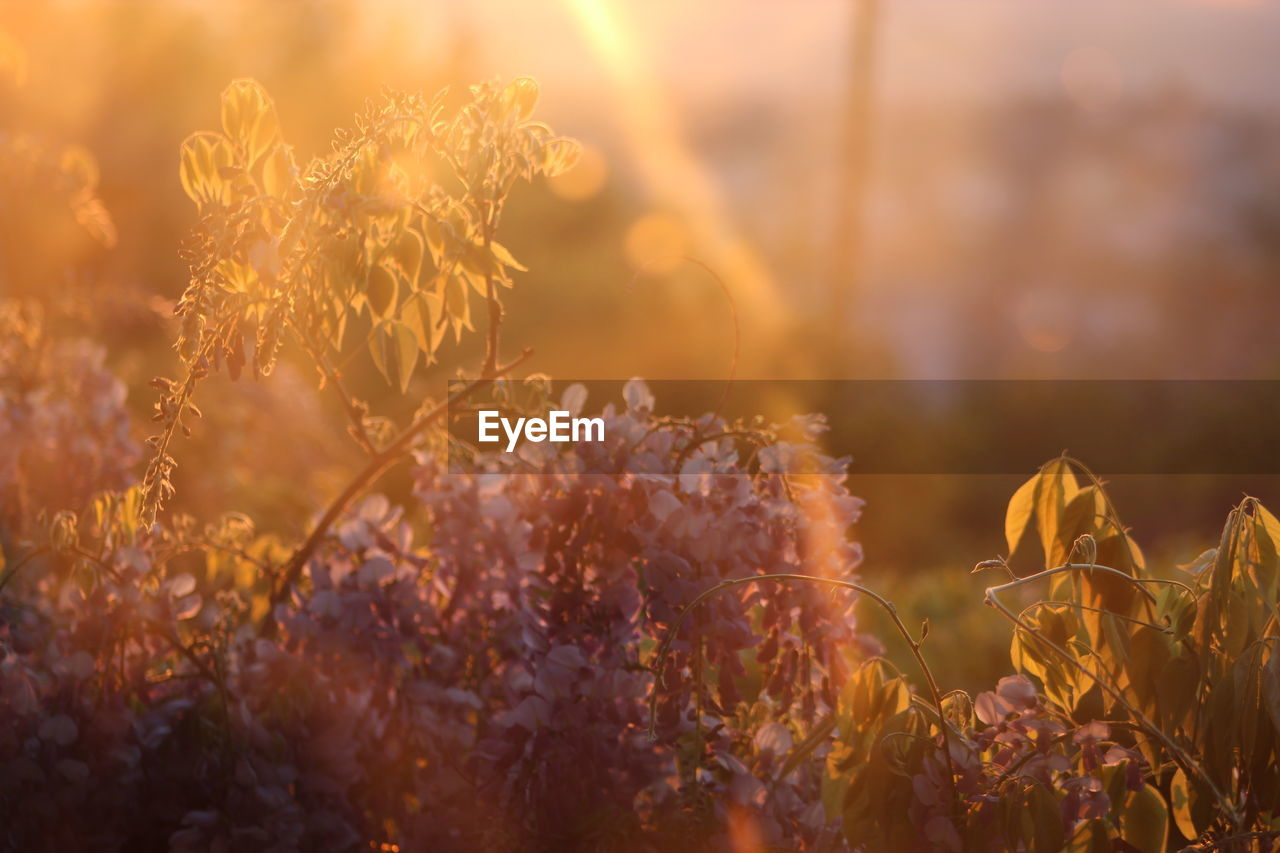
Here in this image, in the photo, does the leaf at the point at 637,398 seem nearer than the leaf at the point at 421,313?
No

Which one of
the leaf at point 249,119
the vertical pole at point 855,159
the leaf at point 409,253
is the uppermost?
the vertical pole at point 855,159

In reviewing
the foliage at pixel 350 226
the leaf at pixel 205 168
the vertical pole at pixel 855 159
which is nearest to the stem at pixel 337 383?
the foliage at pixel 350 226

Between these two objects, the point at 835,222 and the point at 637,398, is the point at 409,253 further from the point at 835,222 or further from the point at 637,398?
the point at 835,222

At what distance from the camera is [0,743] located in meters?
2.13

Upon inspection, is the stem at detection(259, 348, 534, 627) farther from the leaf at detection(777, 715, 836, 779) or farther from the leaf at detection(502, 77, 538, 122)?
the leaf at detection(777, 715, 836, 779)

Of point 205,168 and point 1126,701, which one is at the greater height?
point 205,168

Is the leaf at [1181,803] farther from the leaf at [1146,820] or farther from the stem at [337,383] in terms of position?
the stem at [337,383]

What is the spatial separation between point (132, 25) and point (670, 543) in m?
19.7

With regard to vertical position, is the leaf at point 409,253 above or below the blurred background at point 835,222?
below

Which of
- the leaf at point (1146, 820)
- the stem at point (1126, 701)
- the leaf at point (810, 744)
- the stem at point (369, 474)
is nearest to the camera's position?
the stem at point (1126, 701)

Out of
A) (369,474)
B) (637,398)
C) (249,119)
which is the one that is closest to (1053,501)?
(637,398)

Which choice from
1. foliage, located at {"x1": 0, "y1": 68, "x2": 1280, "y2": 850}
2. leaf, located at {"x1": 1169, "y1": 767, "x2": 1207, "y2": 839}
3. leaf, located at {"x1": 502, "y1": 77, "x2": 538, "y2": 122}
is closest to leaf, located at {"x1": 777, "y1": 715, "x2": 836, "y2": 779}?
foliage, located at {"x1": 0, "y1": 68, "x2": 1280, "y2": 850}


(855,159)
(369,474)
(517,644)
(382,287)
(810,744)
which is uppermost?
(855,159)

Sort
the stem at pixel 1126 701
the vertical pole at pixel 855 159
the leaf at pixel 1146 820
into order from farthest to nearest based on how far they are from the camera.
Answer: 1. the vertical pole at pixel 855 159
2. the leaf at pixel 1146 820
3. the stem at pixel 1126 701
